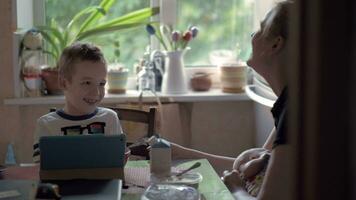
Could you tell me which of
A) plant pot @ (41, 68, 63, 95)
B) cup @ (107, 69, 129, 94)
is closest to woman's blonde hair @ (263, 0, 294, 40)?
cup @ (107, 69, 129, 94)

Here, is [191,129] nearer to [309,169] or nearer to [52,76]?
[52,76]

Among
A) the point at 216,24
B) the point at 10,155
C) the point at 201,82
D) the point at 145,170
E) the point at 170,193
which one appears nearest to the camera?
the point at 170,193

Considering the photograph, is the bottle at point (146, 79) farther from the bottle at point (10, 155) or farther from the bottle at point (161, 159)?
the bottle at point (161, 159)

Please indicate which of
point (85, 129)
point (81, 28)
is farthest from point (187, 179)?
point (81, 28)

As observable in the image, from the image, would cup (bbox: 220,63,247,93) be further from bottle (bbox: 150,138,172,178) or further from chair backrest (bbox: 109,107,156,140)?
bottle (bbox: 150,138,172,178)

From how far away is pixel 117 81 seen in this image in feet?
8.69

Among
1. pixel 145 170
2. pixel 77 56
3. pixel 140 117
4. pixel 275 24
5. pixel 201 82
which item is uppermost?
pixel 275 24

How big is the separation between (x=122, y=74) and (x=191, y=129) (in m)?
0.45

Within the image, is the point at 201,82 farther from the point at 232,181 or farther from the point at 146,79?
the point at 232,181

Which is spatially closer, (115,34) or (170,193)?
(170,193)

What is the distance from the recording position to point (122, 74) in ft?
8.66

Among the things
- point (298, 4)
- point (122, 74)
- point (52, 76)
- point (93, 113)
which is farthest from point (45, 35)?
point (298, 4)

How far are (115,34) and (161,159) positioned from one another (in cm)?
135

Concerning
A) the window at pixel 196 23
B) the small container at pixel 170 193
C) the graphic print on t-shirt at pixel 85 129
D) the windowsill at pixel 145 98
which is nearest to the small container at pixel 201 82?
the windowsill at pixel 145 98
